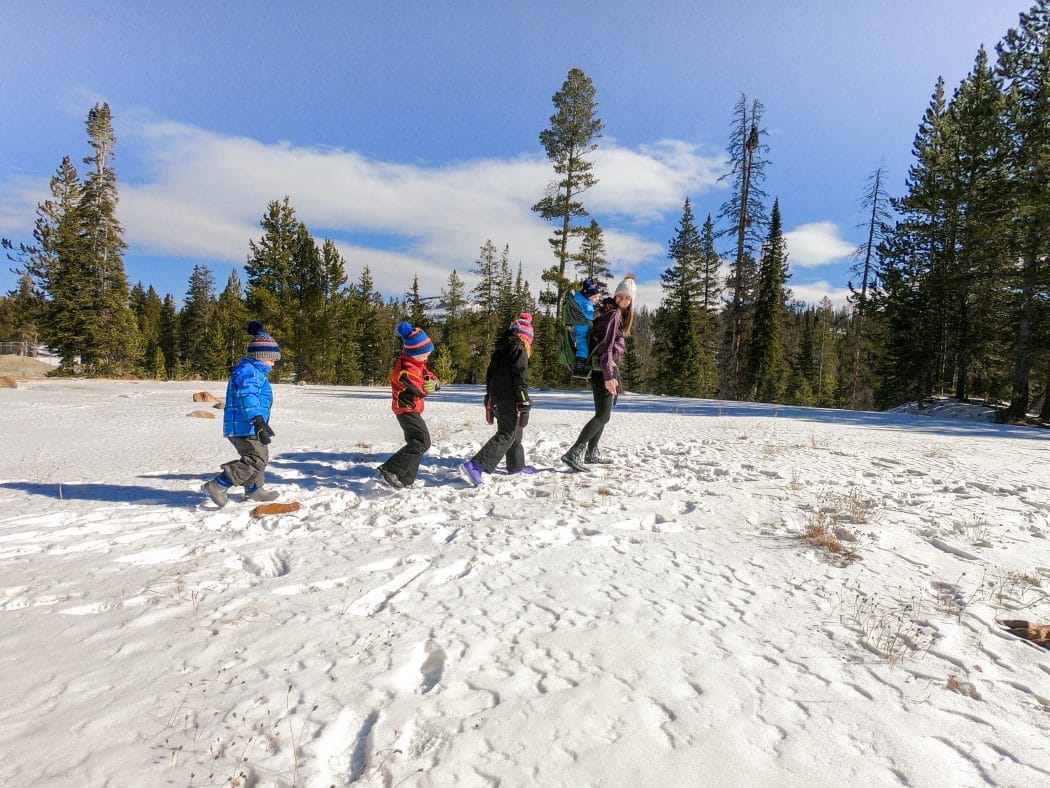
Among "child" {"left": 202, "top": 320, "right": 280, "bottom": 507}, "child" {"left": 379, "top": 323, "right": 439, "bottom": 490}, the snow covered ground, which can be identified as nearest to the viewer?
the snow covered ground

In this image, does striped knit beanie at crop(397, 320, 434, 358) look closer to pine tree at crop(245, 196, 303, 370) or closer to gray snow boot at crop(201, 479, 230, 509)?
gray snow boot at crop(201, 479, 230, 509)

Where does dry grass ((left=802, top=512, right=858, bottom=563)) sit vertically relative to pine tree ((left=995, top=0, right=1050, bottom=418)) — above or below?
below

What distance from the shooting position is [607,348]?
604 cm

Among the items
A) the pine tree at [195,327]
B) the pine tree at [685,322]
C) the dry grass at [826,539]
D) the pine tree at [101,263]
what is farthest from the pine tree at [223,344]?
the dry grass at [826,539]

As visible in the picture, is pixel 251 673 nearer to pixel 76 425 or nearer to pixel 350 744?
pixel 350 744

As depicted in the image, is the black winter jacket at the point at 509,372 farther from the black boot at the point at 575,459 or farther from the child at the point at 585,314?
the black boot at the point at 575,459

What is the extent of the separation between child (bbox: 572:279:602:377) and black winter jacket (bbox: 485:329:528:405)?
80cm

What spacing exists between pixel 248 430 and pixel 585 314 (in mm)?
4040

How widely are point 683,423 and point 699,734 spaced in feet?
29.8

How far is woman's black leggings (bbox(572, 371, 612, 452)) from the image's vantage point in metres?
6.18

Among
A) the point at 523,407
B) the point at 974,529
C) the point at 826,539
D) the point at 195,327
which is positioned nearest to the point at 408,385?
the point at 523,407

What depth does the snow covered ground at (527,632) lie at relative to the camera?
187 centimetres

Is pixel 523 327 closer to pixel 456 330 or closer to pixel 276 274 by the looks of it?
pixel 276 274

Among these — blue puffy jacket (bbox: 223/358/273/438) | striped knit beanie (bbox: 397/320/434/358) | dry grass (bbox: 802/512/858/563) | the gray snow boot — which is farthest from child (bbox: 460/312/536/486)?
dry grass (bbox: 802/512/858/563)
